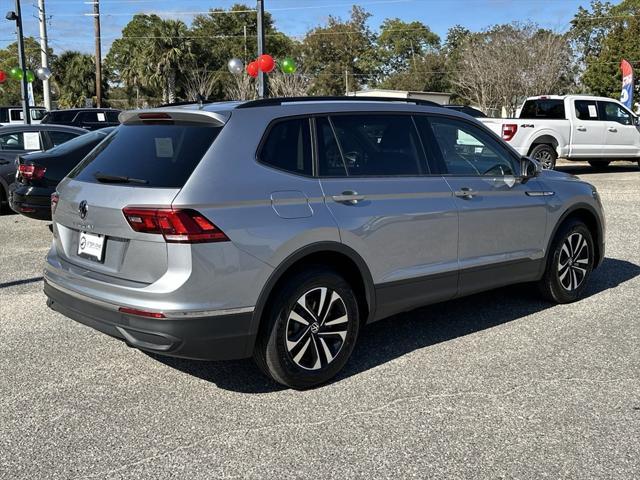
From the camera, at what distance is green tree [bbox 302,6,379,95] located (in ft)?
246

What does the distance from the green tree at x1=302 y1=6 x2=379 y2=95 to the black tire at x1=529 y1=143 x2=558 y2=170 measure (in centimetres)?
5716

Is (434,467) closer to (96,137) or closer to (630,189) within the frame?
(96,137)

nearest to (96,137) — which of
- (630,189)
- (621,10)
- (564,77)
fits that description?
(630,189)

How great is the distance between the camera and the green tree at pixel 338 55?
7500 cm

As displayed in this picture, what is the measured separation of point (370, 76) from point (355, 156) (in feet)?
263

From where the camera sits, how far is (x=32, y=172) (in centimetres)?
884

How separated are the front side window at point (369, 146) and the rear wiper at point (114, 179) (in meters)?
1.11

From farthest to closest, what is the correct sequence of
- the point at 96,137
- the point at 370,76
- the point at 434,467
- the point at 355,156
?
the point at 370,76 → the point at 96,137 → the point at 355,156 → the point at 434,467

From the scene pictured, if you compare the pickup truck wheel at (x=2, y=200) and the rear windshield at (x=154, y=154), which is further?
the pickup truck wheel at (x=2, y=200)

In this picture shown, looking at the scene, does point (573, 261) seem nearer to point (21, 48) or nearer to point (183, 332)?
point (183, 332)

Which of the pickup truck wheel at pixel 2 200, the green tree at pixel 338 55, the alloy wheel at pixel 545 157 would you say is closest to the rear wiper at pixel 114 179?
the pickup truck wheel at pixel 2 200

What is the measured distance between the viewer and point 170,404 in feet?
12.7

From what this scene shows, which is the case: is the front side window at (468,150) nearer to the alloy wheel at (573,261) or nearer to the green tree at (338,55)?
the alloy wheel at (573,261)

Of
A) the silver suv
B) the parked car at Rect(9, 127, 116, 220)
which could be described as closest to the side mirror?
the silver suv
